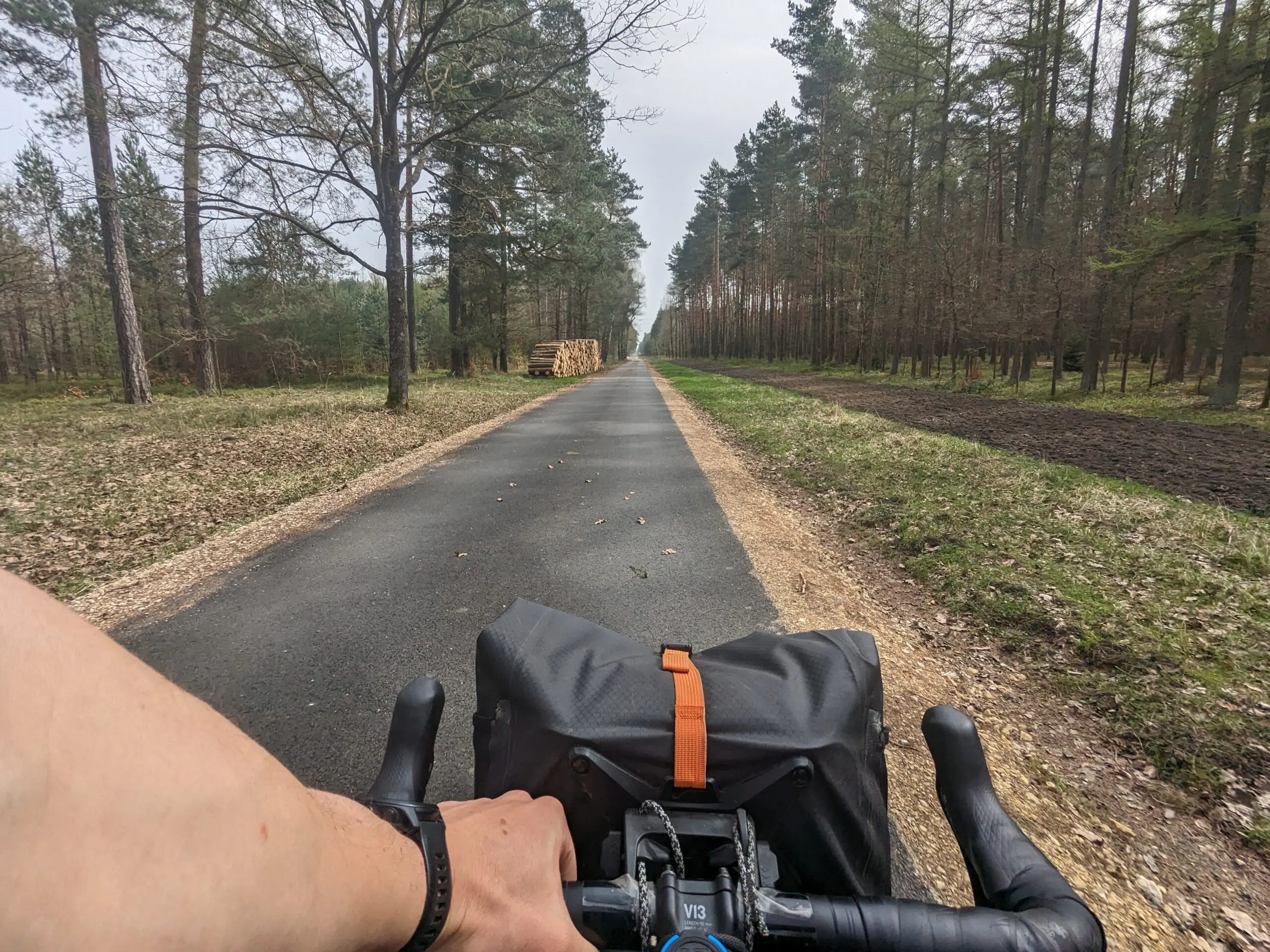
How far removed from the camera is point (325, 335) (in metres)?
28.8

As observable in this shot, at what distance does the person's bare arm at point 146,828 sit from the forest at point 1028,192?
15751mm

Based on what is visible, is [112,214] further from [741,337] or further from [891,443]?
[741,337]

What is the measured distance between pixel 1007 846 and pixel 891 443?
818cm

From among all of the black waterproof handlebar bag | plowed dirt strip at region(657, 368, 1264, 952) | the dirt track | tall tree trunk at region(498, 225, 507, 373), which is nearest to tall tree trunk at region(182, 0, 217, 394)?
tall tree trunk at region(498, 225, 507, 373)

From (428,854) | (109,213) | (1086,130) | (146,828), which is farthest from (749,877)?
(1086,130)

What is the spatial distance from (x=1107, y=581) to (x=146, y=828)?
4695mm

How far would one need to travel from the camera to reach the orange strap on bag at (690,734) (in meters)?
1.31

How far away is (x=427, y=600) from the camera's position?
3727mm

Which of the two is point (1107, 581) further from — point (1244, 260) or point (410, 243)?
point (410, 243)

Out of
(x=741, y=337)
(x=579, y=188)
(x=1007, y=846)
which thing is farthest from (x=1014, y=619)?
(x=741, y=337)

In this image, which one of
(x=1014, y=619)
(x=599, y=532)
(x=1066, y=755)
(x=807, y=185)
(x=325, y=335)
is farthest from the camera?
(x=807, y=185)

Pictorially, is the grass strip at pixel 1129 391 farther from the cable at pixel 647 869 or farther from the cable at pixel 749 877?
the cable at pixel 647 869

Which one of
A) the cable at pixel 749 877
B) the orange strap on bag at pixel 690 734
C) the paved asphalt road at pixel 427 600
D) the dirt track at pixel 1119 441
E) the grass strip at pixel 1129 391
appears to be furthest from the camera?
the grass strip at pixel 1129 391

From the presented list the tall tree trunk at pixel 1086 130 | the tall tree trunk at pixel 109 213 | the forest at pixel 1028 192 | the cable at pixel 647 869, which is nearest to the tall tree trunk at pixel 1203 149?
the forest at pixel 1028 192
